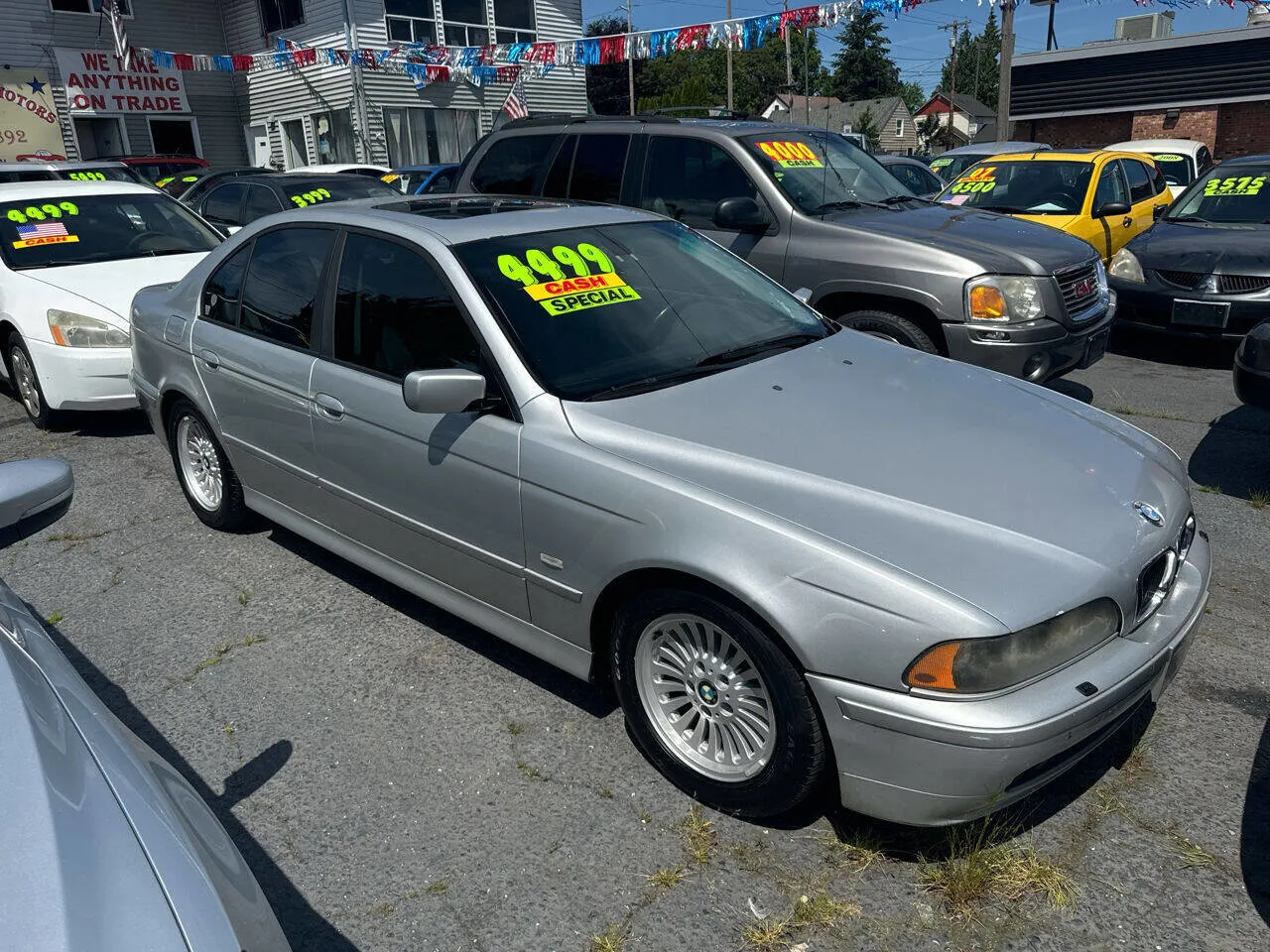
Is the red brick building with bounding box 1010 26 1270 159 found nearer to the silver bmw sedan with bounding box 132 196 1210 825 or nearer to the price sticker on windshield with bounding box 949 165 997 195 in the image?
the price sticker on windshield with bounding box 949 165 997 195

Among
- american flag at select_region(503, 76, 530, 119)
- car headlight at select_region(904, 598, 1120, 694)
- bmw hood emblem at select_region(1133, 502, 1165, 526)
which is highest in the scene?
american flag at select_region(503, 76, 530, 119)

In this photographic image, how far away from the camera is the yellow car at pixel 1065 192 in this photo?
29.1 ft

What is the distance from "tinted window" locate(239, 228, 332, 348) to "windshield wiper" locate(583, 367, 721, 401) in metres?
1.43

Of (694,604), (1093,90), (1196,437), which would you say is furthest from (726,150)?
(1093,90)

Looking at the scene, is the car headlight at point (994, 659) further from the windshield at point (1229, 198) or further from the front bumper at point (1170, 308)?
the windshield at point (1229, 198)

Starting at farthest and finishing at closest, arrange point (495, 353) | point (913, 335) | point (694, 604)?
point (913, 335), point (495, 353), point (694, 604)

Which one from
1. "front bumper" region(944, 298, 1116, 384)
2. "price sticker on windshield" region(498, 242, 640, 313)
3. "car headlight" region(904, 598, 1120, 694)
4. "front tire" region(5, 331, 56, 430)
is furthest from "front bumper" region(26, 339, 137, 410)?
"car headlight" region(904, 598, 1120, 694)

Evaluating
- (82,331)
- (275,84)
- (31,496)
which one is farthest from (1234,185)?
(275,84)

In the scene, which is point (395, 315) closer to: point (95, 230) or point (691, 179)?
point (691, 179)

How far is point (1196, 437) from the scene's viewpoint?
231 inches

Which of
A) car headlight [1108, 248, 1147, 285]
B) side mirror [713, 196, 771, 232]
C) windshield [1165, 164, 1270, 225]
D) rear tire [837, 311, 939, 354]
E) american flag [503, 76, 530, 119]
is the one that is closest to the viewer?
rear tire [837, 311, 939, 354]

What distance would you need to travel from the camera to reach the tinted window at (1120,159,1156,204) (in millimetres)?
10073

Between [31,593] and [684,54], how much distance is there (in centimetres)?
8189

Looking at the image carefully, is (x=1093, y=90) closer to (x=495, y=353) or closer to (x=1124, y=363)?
(x=1124, y=363)
